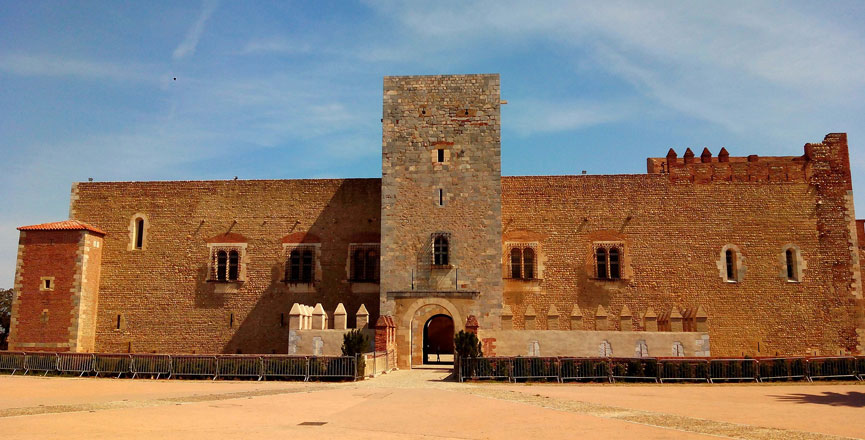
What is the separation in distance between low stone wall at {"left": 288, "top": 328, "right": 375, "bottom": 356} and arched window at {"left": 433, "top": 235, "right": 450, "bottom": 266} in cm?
360

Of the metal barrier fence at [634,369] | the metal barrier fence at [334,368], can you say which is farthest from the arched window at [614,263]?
the metal barrier fence at [334,368]

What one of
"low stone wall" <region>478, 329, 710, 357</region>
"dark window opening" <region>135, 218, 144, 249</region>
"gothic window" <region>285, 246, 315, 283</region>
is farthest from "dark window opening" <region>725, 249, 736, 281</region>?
"dark window opening" <region>135, 218, 144, 249</region>

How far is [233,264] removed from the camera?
27.4 meters

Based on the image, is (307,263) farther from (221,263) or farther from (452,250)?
(452,250)

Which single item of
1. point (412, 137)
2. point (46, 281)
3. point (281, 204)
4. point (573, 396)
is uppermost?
point (412, 137)

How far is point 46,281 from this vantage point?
2631cm

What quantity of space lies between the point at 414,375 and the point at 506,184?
9.08 metres

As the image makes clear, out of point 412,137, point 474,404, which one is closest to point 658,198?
point 412,137

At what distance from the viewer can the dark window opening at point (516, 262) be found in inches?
1032

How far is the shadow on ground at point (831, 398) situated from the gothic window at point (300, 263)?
17.0m

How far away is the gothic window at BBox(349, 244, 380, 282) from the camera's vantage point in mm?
26609

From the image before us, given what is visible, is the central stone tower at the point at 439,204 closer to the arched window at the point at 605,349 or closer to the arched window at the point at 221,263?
the arched window at the point at 605,349

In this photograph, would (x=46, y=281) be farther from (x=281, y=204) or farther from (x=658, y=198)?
(x=658, y=198)

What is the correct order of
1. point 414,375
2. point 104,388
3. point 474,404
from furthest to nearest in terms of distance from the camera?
1. point 414,375
2. point 104,388
3. point 474,404
